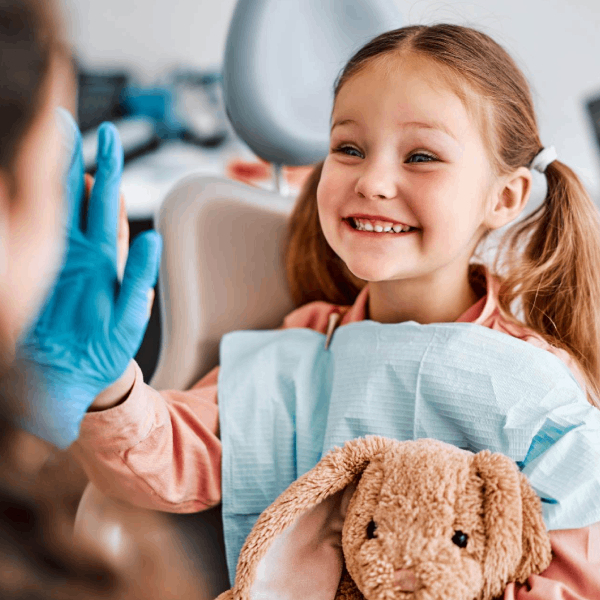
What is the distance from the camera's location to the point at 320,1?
0.91 m

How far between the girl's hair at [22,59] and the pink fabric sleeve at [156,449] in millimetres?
308

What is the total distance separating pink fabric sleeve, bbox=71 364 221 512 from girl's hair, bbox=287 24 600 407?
1.01 feet

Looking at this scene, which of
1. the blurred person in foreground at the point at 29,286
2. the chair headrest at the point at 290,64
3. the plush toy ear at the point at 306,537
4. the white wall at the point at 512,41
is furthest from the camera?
the white wall at the point at 512,41

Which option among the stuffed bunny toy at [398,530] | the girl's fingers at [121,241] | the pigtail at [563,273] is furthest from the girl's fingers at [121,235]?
the pigtail at [563,273]

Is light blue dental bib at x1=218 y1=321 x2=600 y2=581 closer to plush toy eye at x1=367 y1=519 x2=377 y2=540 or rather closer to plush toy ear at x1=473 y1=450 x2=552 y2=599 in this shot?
plush toy ear at x1=473 y1=450 x2=552 y2=599

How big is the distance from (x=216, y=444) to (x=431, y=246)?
0.98 ft

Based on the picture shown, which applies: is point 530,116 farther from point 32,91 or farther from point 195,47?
point 195,47

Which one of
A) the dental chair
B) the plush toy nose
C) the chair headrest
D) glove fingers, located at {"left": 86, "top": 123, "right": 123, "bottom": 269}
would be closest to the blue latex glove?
glove fingers, located at {"left": 86, "top": 123, "right": 123, "bottom": 269}

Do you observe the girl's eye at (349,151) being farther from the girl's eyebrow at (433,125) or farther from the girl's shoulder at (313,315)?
the girl's shoulder at (313,315)

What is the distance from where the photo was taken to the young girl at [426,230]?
0.62m

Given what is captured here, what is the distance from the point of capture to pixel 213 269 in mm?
866

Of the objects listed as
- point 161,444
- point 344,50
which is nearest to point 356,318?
point 161,444

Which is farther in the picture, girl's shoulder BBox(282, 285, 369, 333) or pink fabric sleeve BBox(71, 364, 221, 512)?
girl's shoulder BBox(282, 285, 369, 333)

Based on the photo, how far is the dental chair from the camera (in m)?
0.84
